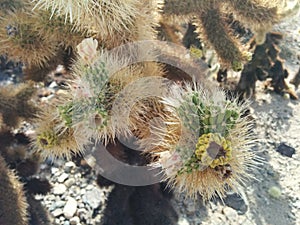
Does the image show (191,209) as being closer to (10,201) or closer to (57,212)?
(57,212)

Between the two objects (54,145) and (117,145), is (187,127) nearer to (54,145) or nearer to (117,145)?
(54,145)

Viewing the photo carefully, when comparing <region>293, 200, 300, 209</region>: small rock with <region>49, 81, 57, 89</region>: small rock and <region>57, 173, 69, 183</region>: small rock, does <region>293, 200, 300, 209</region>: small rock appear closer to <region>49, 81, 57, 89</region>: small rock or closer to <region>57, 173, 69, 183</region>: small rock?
<region>57, 173, 69, 183</region>: small rock

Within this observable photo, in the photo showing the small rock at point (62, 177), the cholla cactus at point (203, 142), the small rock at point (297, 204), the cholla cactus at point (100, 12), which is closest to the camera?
the cholla cactus at point (203, 142)

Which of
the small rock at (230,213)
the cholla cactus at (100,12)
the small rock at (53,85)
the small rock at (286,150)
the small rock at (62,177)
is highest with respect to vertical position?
the cholla cactus at (100,12)

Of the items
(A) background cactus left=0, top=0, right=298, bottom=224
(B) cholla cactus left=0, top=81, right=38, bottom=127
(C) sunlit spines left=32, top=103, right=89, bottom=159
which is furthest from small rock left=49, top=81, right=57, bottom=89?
(C) sunlit spines left=32, top=103, right=89, bottom=159

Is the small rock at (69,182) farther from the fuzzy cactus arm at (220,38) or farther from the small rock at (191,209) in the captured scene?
the fuzzy cactus arm at (220,38)

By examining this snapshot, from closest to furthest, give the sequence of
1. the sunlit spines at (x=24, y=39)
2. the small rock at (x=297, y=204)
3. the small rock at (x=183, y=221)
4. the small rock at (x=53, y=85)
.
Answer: the sunlit spines at (x=24, y=39)
the small rock at (x=183, y=221)
the small rock at (x=297, y=204)
the small rock at (x=53, y=85)

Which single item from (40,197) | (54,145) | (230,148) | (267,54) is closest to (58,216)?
(40,197)

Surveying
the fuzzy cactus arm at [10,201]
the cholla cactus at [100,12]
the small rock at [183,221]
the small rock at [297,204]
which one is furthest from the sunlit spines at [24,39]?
the small rock at [297,204]

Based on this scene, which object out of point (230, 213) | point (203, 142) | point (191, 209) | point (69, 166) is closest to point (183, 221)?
point (191, 209)
